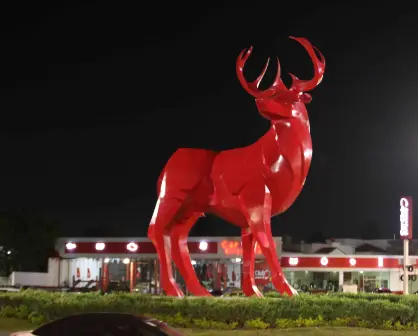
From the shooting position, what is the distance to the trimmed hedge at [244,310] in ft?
49.2

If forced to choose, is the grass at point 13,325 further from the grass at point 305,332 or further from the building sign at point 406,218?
the building sign at point 406,218

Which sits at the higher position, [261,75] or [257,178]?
[261,75]

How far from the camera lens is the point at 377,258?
4325 centimetres

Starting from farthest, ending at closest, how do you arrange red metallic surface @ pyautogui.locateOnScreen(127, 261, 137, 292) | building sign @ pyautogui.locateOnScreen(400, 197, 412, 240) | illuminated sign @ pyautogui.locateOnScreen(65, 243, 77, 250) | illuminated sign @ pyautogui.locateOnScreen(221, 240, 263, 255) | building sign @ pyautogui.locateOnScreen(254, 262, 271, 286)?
illuminated sign @ pyautogui.locateOnScreen(65, 243, 77, 250) < red metallic surface @ pyautogui.locateOnScreen(127, 261, 137, 292) < illuminated sign @ pyautogui.locateOnScreen(221, 240, 263, 255) < building sign @ pyautogui.locateOnScreen(254, 262, 271, 286) < building sign @ pyautogui.locateOnScreen(400, 197, 412, 240)

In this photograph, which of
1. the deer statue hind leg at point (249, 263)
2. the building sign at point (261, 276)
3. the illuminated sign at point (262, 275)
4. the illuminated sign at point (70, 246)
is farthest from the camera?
the illuminated sign at point (70, 246)

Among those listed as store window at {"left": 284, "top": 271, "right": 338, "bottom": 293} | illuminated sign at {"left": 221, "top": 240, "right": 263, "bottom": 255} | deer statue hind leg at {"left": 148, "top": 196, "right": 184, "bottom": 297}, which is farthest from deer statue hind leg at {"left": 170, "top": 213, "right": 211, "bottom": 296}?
store window at {"left": 284, "top": 271, "right": 338, "bottom": 293}

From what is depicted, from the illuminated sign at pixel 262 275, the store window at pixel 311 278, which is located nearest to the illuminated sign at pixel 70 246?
the illuminated sign at pixel 262 275

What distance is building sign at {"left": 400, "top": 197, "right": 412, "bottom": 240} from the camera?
1195 inches

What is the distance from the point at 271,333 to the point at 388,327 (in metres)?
3.12

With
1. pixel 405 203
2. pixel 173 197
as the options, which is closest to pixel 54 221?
pixel 405 203

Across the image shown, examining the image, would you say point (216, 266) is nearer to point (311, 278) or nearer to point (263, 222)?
point (311, 278)

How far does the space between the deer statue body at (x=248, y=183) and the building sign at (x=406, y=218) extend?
1468cm

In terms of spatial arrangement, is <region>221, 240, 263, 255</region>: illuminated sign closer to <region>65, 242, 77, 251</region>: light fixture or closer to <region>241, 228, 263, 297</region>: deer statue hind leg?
<region>65, 242, 77, 251</region>: light fixture

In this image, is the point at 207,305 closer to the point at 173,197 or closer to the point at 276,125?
the point at 173,197
